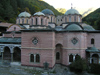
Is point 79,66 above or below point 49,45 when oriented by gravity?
below

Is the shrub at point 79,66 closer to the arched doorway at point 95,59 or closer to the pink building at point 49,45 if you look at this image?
the pink building at point 49,45

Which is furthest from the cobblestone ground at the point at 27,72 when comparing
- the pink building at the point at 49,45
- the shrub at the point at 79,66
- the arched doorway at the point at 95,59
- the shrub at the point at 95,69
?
the arched doorway at the point at 95,59

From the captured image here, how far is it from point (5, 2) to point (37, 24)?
104ft

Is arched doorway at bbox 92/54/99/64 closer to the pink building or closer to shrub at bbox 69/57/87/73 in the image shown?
the pink building

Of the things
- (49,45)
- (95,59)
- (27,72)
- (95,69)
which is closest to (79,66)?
(95,69)

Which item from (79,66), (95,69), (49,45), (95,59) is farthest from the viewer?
(95,59)

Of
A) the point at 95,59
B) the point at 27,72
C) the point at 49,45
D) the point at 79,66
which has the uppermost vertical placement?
the point at 49,45

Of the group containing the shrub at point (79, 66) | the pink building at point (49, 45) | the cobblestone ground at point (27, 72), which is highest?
the pink building at point (49, 45)

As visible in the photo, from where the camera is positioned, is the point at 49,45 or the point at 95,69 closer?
the point at 95,69

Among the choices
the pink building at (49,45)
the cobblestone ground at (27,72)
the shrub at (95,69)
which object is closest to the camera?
Answer: the cobblestone ground at (27,72)

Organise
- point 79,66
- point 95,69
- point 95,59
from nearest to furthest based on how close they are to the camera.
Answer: point 79,66 → point 95,69 → point 95,59

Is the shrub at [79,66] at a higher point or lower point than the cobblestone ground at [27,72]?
higher

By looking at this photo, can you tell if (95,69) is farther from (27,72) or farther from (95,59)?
(27,72)

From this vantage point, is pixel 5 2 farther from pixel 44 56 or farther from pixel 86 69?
pixel 86 69
